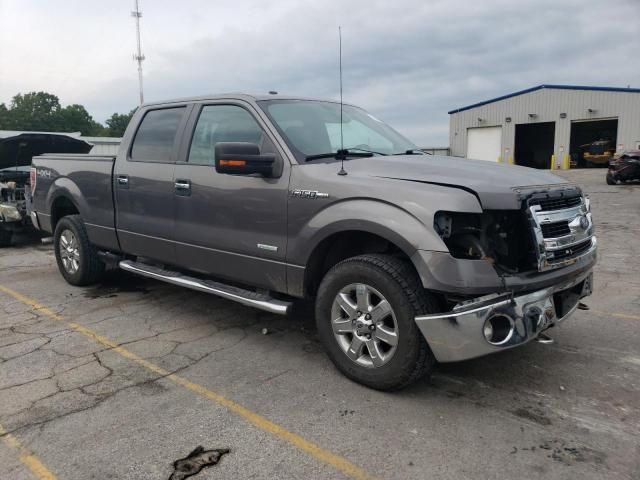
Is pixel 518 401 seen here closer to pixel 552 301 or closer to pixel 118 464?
A: pixel 552 301

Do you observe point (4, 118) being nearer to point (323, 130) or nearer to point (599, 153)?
point (599, 153)

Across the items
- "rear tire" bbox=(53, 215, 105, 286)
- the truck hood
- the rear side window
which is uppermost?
the rear side window

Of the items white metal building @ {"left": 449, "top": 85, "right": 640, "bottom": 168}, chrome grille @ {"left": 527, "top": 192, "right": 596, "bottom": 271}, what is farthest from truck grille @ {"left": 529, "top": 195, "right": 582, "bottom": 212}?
white metal building @ {"left": 449, "top": 85, "right": 640, "bottom": 168}

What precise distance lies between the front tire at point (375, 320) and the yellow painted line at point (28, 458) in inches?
70.5

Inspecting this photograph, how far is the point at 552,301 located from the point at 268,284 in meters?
1.99

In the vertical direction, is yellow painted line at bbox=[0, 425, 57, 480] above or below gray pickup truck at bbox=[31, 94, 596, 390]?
below

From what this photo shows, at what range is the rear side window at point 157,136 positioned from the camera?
4.82 m

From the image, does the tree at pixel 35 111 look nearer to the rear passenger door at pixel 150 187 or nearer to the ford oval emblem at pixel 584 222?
the rear passenger door at pixel 150 187

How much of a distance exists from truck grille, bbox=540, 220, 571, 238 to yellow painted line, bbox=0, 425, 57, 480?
297cm

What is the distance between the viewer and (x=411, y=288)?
10.3 feet

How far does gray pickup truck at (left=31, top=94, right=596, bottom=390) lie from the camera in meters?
3.02

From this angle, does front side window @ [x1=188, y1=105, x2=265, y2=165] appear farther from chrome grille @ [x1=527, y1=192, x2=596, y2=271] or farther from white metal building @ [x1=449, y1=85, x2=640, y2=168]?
white metal building @ [x1=449, y1=85, x2=640, y2=168]

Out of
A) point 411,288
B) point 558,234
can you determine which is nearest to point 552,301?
point 558,234

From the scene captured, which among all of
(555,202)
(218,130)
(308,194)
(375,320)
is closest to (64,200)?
(218,130)
